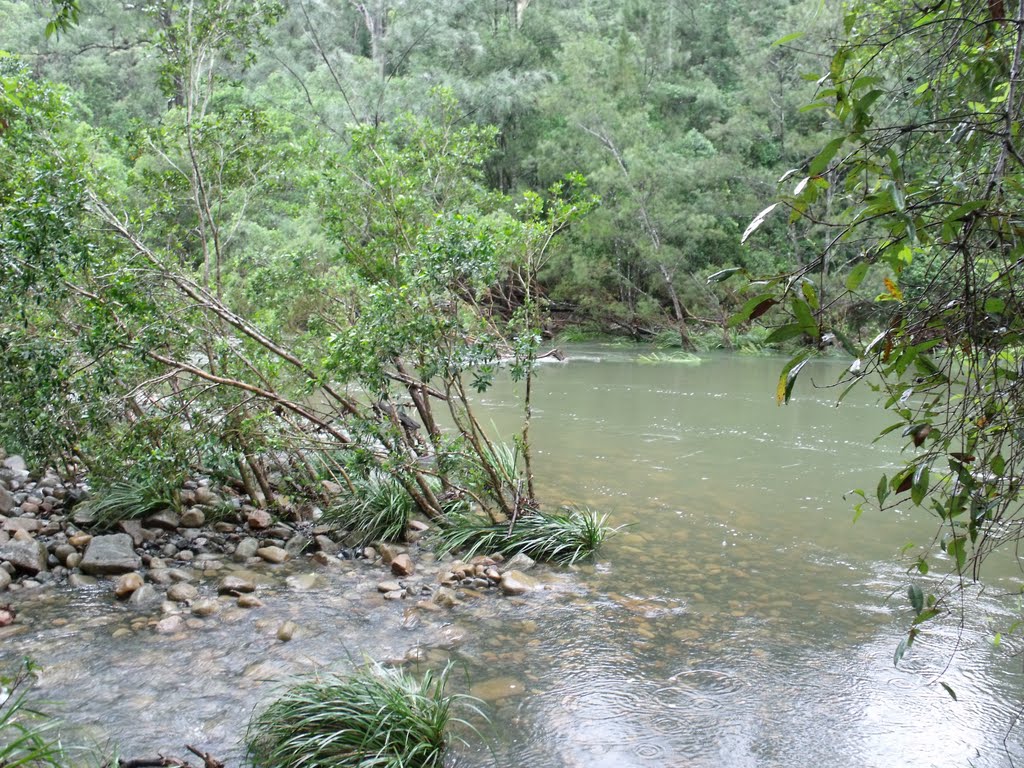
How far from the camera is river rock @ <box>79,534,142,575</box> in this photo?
596 cm

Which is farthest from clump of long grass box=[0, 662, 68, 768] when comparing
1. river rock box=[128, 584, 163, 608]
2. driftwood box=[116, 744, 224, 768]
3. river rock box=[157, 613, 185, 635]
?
river rock box=[128, 584, 163, 608]

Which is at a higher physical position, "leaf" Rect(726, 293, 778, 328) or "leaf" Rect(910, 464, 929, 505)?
"leaf" Rect(726, 293, 778, 328)

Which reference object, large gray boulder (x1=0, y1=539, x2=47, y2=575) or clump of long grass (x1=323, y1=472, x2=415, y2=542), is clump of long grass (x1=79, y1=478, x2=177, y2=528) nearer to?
large gray boulder (x1=0, y1=539, x2=47, y2=575)

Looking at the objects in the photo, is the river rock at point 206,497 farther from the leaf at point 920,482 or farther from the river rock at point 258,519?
the leaf at point 920,482

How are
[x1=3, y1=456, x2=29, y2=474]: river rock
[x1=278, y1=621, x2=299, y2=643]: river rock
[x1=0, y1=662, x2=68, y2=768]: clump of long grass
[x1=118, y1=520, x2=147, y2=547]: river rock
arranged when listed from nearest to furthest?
[x1=0, y1=662, x2=68, y2=768]: clump of long grass < [x1=278, y1=621, x2=299, y2=643]: river rock < [x1=118, y1=520, x2=147, y2=547]: river rock < [x1=3, y1=456, x2=29, y2=474]: river rock

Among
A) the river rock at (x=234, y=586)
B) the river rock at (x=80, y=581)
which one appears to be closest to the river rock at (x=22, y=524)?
the river rock at (x=80, y=581)

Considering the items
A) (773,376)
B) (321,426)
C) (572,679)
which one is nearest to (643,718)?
(572,679)

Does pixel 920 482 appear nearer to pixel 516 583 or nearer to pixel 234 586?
Result: pixel 516 583

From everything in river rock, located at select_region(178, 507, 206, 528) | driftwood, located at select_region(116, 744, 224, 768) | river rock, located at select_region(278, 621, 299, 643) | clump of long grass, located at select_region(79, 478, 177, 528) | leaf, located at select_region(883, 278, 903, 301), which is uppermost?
leaf, located at select_region(883, 278, 903, 301)

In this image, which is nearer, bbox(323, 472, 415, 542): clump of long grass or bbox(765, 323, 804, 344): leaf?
bbox(765, 323, 804, 344): leaf

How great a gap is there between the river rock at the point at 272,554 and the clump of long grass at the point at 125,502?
99 centimetres

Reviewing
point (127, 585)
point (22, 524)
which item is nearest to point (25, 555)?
point (22, 524)

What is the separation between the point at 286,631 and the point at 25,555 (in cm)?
223

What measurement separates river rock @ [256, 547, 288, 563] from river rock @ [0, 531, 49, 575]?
1.46 metres
